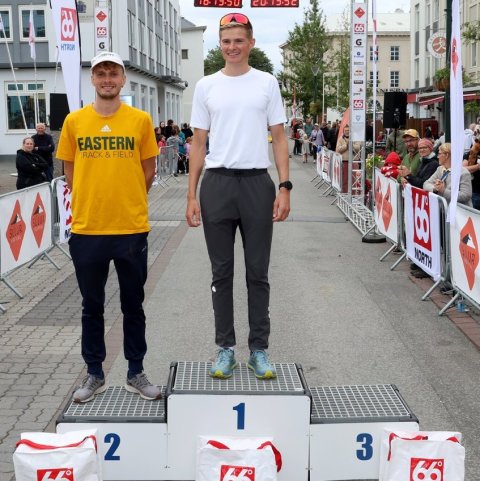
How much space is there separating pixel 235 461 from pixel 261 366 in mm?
685

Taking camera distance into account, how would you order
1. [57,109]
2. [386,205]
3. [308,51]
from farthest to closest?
[308,51], [57,109], [386,205]

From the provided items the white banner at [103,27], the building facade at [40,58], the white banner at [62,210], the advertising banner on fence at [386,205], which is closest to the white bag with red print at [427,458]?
the advertising banner on fence at [386,205]

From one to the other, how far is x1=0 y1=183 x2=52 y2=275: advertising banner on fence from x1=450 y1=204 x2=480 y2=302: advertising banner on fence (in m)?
4.84

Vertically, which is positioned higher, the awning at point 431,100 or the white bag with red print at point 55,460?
the awning at point 431,100

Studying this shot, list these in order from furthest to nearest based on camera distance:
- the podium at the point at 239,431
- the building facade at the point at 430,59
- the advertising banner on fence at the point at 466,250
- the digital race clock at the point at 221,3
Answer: the building facade at the point at 430,59
the digital race clock at the point at 221,3
the advertising banner on fence at the point at 466,250
the podium at the point at 239,431

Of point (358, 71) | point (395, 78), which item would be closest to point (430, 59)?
point (395, 78)

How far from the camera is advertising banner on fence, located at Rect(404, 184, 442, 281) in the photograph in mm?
8773

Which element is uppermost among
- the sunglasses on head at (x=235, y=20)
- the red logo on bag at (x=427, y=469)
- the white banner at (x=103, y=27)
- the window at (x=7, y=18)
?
the window at (x=7, y=18)

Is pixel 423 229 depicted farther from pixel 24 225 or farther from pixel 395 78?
pixel 395 78

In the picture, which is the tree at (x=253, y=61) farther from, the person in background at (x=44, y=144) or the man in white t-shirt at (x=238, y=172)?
the man in white t-shirt at (x=238, y=172)

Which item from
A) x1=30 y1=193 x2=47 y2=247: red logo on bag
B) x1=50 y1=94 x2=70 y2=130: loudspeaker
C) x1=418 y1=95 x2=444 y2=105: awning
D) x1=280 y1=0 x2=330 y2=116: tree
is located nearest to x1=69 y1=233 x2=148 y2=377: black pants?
x1=30 y1=193 x2=47 y2=247: red logo on bag

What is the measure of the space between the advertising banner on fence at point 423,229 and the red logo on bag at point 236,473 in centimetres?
538

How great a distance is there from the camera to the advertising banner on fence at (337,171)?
19.4 m

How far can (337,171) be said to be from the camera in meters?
20.0
